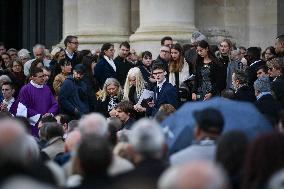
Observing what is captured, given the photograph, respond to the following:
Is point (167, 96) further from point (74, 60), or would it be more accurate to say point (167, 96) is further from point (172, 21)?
point (172, 21)

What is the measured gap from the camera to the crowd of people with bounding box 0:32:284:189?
6.66 m

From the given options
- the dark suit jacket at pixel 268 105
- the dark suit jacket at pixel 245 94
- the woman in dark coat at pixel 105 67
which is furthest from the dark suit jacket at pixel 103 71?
the dark suit jacket at pixel 268 105

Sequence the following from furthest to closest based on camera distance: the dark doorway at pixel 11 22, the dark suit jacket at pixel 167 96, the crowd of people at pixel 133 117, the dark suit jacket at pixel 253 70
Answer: the dark doorway at pixel 11 22 < the dark suit jacket at pixel 253 70 < the dark suit jacket at pixel 167 96 < the crowd of people at pixel 133 117

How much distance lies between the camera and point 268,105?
468 inches

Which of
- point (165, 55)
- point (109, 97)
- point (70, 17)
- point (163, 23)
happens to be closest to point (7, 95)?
point (109, 97)

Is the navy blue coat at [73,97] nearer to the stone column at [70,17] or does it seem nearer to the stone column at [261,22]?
the stone column at [261,22]

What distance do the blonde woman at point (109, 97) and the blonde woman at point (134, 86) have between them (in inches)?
4.6

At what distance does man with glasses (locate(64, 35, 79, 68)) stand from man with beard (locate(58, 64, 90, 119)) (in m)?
1.11

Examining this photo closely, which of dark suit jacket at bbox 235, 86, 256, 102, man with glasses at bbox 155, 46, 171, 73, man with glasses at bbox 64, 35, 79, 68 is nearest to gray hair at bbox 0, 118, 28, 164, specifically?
dark suit jacket at bbox 235, 86, 256, 102

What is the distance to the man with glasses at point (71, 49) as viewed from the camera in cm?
1636

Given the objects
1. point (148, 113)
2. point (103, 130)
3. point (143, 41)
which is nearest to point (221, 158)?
point (103, 130)

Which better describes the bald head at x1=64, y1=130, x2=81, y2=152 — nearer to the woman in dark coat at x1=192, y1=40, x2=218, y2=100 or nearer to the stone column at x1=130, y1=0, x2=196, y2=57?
the woman in dark coat at x1=192, y1=40, x2=218, y2=100

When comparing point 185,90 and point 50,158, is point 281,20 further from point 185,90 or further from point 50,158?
point 50,158

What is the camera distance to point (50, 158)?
32.7ft
